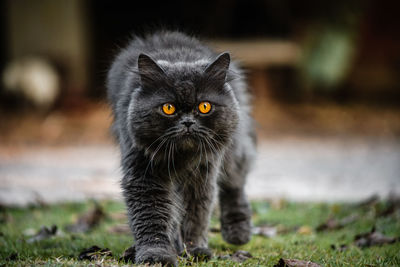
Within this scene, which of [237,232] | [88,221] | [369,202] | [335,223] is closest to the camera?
[237,232]

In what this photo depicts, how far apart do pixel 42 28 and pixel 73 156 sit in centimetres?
494

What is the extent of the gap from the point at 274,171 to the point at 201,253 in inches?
143

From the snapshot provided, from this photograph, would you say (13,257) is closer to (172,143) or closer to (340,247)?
(172,143)

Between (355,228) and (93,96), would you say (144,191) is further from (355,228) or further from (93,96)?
(93,96)

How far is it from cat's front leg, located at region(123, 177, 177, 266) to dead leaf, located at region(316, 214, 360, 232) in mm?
1502

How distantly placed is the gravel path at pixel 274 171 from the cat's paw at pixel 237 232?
62.3 inches

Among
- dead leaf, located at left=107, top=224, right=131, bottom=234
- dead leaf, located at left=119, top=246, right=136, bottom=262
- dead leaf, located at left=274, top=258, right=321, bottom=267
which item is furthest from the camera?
dead leaf, located at left=107, top=224, right=131, bottom=234

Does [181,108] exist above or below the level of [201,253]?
above

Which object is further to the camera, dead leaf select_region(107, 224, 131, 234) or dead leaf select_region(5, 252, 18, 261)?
dead leaf select_region(107, 224, 131, 234)

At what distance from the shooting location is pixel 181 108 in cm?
265

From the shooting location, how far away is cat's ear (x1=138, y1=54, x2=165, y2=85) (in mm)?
2713

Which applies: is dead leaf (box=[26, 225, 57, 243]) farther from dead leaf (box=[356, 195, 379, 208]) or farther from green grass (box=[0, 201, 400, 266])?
dead leaf (box=[356, 195, 379, 208])

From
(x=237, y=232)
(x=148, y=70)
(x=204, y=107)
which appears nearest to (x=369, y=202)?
(x=237, y=232)

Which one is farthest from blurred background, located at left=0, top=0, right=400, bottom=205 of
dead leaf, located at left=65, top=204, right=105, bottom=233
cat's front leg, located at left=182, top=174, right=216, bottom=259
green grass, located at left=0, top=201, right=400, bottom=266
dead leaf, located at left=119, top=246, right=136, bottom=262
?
dead leaf, located at left=119, top=246, right=136, bottom=262
